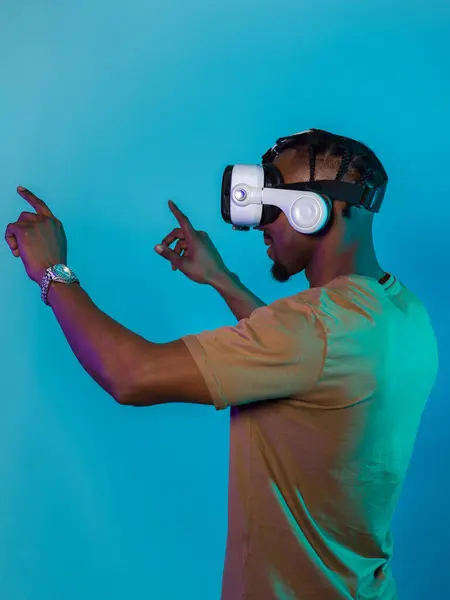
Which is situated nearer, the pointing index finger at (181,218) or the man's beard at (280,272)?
the man's beard at (280,272)

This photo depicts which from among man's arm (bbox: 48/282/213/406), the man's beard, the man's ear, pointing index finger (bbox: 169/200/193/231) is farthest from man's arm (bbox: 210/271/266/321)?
man's arm (bbox: 48/282/213/406)

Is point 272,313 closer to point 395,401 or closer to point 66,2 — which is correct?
point 395,401

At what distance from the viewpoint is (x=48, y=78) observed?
1588 millimetres

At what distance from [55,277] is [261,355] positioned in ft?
0.96

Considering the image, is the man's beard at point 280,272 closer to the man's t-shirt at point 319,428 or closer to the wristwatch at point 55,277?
the man's t-shirt at point 319,428

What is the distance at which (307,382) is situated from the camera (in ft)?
2.94

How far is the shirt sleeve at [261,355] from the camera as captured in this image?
34.0 inches

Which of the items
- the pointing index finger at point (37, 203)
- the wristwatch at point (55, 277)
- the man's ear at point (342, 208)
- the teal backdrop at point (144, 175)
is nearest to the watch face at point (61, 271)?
the wristwatch at point (55, 277)

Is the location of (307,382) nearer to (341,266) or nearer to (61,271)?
(341,266)

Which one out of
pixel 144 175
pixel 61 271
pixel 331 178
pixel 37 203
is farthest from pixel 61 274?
pixel 144 175

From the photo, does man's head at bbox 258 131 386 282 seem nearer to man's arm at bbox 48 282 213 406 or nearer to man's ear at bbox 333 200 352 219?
man's ear at bbox 333 200 352 219

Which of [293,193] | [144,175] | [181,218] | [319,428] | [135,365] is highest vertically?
[144,175]

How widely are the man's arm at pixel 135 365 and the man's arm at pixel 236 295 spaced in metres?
0.51

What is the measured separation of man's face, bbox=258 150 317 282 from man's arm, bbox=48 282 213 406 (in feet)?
0.85
